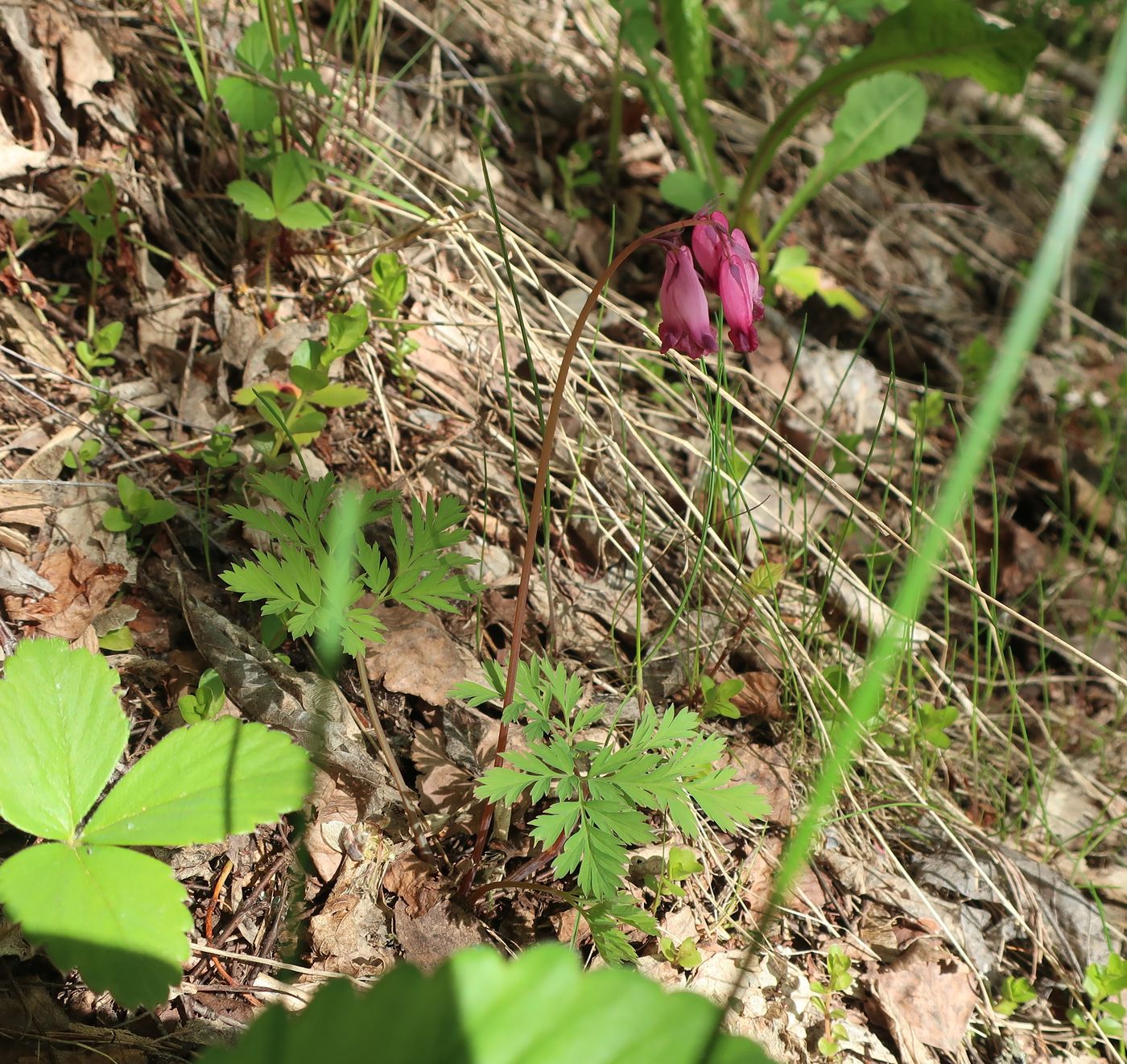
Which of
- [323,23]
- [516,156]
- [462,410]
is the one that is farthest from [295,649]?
[323,23]

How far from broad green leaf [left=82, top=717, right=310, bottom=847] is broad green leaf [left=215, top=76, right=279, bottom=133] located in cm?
193

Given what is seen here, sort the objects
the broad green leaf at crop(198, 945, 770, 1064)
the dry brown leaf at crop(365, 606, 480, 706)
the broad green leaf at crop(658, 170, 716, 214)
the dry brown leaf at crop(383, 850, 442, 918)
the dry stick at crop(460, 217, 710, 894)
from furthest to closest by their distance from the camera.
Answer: the broad green leaf at crop(658, 170, 716, 214) → the dry brown leaf at crop(365, 606, 480, 706) → the dry brown leaf at crop(383, 850, 442, 918) → the dry stick at crop(460, 217, 710, 894) → the broad green leaf at crop(198, 945, 770, 1064)

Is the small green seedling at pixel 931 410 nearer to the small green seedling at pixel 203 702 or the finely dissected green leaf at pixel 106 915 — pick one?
the small green seedling at pixel 203 702

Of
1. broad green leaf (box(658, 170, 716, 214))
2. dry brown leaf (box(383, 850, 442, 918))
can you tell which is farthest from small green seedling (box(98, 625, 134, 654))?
broad green leaf (box(658, 170, 716, 214))

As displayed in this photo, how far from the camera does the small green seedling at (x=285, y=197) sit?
8.61 ft

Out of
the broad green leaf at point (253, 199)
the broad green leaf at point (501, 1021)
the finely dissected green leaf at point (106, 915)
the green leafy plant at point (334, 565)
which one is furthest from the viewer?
the broad green leaf at point (253, 199)

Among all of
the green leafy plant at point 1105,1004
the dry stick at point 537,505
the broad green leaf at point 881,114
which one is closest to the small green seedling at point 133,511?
the dry stick at point 537,505

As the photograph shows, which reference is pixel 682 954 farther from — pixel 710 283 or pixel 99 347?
pixel 99 347

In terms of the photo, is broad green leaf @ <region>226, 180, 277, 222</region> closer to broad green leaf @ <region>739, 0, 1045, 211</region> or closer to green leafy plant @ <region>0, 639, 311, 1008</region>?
green leafy plant @ <region>0, 639, 311, 1008</region>

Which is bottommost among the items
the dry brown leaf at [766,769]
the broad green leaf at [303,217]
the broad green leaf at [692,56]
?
the dry brown leaf at [766,769]

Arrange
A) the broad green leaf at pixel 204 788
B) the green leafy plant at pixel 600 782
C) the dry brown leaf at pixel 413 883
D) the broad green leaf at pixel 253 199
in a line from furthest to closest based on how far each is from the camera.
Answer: the broad green leaf at pixel 253 199 → the dry brown leaf at pixel 413 883 → the green leafy plant at pixel 600 782 → the broad green leaf at pixel 204 788

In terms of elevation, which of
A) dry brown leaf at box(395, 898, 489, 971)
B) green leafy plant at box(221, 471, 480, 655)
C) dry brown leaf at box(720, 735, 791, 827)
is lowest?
dry brown leaf at box(395, 898, 489, 971)

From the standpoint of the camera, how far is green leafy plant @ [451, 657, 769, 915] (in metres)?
1.63

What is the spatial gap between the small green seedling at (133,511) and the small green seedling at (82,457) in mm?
167
